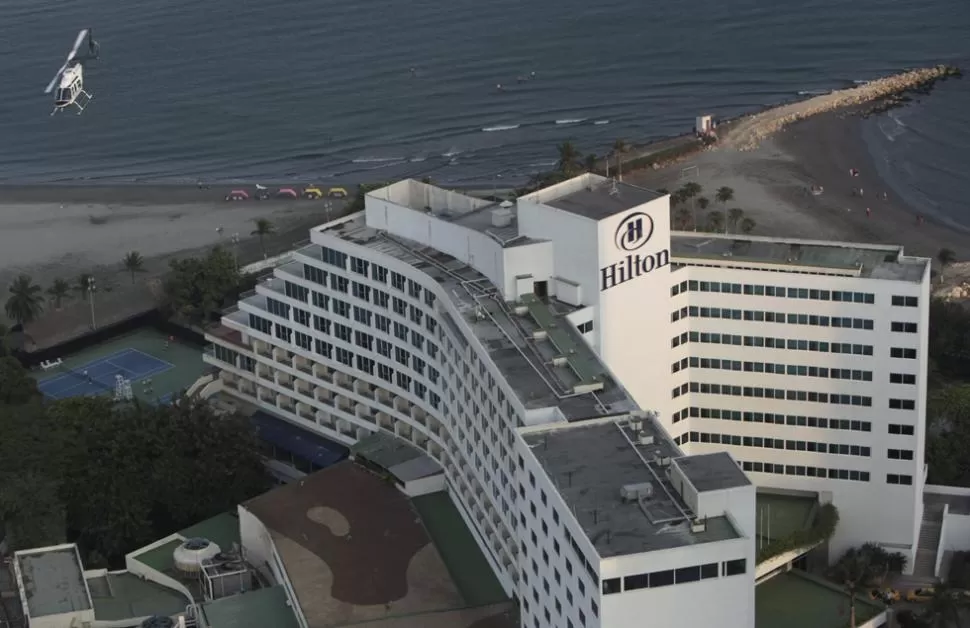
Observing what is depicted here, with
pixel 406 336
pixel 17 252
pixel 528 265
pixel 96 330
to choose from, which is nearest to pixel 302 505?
pixel 406 336

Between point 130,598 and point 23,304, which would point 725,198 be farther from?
point 130,598

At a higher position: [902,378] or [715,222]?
[715,222]

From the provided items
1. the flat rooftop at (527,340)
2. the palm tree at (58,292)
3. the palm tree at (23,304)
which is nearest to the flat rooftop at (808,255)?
the flat rooftop at (527,340)

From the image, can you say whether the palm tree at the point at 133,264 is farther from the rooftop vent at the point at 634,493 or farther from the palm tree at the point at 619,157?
the rooftop vent at the point at 634,493

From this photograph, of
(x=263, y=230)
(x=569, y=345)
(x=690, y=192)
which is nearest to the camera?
(x=569, y=345)

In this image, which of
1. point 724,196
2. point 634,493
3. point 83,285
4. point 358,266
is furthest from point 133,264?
point 634,493

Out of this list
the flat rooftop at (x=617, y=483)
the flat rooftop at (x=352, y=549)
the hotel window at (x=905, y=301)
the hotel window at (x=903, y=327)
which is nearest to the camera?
the flat rooftop at (x=617, y=483)

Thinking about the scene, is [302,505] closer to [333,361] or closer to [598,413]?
[333,361]
